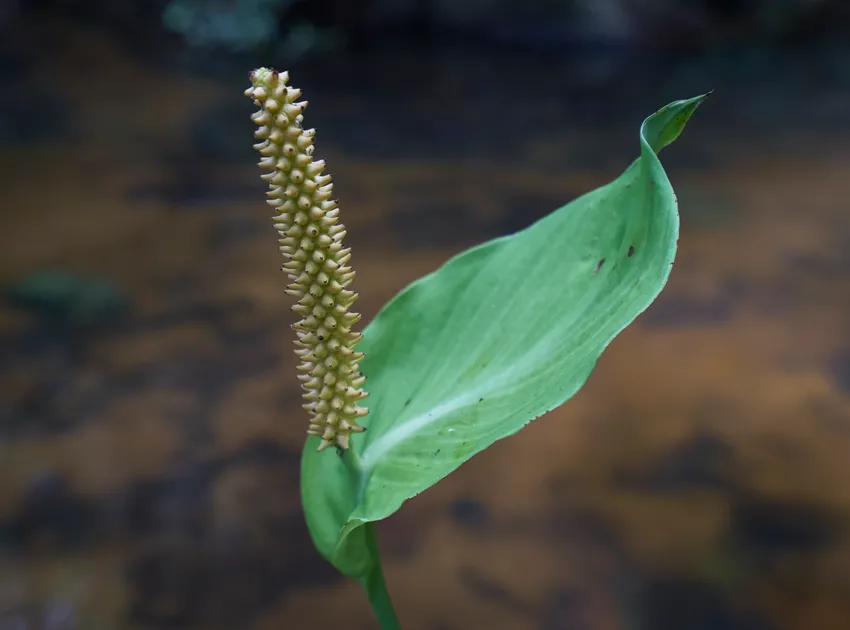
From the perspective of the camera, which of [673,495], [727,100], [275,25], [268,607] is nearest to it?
[268,607]

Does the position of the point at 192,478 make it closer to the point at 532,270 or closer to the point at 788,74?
the point at 532,270

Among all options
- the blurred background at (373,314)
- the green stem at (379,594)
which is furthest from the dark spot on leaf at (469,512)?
the green stem at (379,594)

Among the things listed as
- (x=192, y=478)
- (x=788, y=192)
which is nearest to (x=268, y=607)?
(x=192, y=478)

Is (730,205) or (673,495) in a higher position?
(730,205)

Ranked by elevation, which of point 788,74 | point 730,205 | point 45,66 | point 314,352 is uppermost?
point 45,66

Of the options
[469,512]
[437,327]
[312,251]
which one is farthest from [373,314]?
[312,251]

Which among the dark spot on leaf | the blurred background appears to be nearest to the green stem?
the blurred background

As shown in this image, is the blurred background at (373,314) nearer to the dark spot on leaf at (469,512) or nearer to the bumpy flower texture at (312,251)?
the dark spot on leaf at (469,512)
